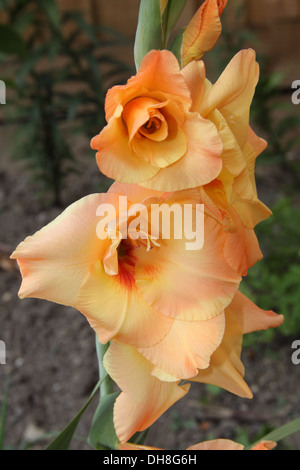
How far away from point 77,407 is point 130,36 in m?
1.52

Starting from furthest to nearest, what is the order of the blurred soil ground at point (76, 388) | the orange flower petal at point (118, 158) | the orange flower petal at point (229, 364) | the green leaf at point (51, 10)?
the green leaf at point (51, 10), the blurred soil ground at point (76, 388), the orange flower petal at point (229, 364), the orange flower petal at point (118, 158)

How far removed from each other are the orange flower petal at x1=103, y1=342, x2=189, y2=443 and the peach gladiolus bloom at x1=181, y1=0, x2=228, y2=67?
24 centimetres

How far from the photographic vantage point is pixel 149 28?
0.44 metres

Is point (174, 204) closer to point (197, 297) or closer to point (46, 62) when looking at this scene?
point (197, 297)

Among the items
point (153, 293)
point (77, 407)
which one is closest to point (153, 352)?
point (153, 293)

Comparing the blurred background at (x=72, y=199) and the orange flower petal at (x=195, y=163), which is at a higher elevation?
the orange flower petal at (x=195, y=163)

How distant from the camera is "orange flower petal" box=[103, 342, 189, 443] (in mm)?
438

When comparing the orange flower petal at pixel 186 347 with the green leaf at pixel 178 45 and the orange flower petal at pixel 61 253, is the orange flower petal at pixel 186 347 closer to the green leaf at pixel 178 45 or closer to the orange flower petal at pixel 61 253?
the orange flower petal at pixel 61 253

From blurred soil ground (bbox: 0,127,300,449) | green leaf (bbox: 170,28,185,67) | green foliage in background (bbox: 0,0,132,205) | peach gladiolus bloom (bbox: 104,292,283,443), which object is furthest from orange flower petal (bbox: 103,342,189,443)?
green foliage in background (bbox: 0,0,132,205)

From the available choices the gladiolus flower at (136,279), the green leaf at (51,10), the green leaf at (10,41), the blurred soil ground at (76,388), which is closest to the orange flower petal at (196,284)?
the gladiolus flower at (136,279)

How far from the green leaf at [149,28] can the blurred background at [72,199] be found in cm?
55

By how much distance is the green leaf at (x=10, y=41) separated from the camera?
1.31 m

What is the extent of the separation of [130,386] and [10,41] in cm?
113

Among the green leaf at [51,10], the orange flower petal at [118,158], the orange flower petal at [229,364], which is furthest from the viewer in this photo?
the green leaf at [51,10]
